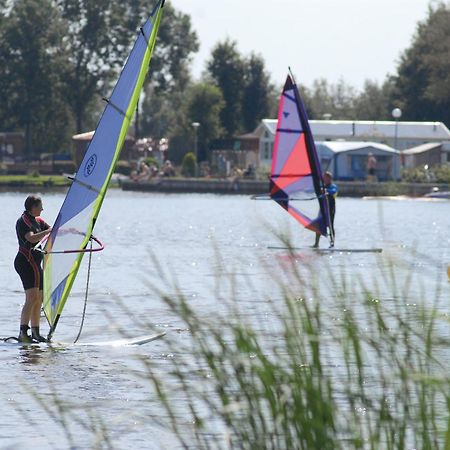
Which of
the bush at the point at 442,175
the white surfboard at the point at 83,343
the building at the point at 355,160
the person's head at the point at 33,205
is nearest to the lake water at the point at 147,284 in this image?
the white surfboard at the point at 83,343

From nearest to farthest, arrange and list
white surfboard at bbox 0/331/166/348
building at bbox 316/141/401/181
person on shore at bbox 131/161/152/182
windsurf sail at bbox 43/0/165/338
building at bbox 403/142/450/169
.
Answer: windsurf sail at bbox 43/0/165/338, white surfboard at bbox 0/331/166/348, building at bbox 316/141/401/181, building at bbox 403/142/450/169, person on shore at bbox 131/161/152/182

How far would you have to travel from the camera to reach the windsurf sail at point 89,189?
12.3m

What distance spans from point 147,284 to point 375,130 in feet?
253

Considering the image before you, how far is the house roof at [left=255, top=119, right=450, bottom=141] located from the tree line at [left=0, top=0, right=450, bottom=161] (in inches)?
307

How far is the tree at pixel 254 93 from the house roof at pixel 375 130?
70.0ft

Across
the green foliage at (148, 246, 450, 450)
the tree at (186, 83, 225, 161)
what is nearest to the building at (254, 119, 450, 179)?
the tree at (186, 83, 225, 161)

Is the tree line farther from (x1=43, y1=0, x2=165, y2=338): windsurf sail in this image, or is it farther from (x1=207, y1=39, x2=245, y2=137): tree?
(x1=43, y1=0, x2=165, y2=338): windsurf sail

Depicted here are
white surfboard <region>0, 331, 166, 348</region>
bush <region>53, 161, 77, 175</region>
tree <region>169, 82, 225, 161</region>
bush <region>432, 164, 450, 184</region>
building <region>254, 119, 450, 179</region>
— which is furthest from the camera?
tree <region>169, 82, 225, 161</region>

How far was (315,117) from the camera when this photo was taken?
399ft

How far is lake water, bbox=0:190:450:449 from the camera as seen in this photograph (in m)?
6.59

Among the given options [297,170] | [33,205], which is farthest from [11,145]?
[33,205]

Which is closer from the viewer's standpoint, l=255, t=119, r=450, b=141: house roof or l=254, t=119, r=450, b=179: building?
l=254, t=119, r=450, b=179: building

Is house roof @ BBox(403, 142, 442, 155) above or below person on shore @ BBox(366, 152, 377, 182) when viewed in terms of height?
above

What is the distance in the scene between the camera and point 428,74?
93938mm
